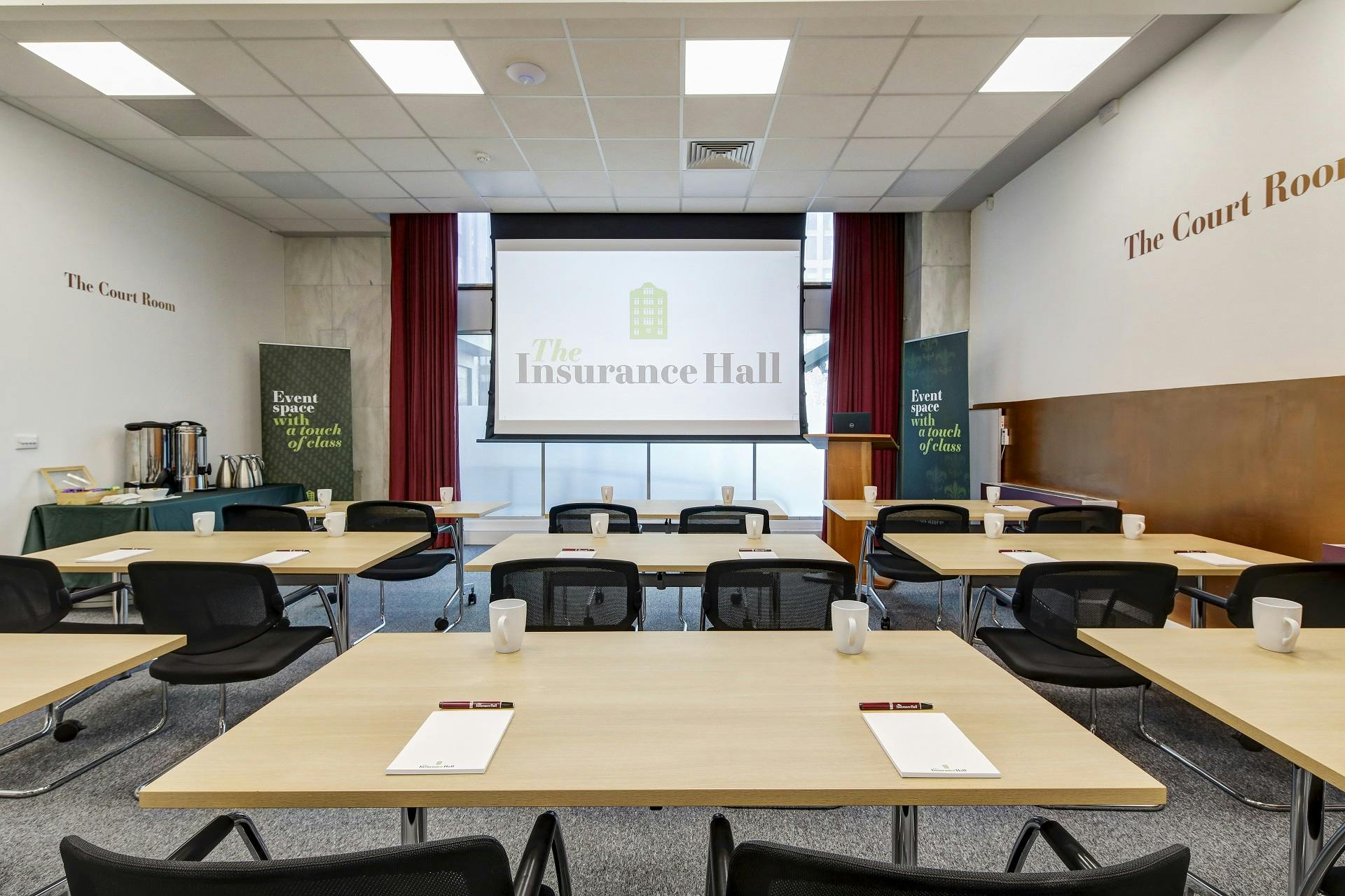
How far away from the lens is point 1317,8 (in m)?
2.84

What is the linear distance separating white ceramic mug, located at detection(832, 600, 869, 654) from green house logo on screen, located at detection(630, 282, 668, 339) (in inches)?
191

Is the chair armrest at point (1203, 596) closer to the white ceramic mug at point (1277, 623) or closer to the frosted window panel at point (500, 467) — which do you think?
the white ceramic mug at point (1277, 623)

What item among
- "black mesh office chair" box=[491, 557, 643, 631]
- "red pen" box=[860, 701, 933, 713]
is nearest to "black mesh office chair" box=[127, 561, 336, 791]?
"black mesh office chair" box=[491, 557, 643, 631]

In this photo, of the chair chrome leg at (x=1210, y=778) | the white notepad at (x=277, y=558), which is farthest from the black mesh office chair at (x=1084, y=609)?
the white notepad at (x=277, y=558)

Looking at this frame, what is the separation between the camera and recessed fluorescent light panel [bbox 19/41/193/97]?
11.4ft

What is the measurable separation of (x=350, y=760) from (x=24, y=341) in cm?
492

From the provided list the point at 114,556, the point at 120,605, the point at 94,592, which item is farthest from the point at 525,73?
the point at 120,605

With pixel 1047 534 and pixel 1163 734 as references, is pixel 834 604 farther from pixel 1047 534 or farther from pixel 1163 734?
pixel 1047 534

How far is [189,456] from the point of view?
16.3ft

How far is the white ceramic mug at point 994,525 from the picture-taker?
10.4ft

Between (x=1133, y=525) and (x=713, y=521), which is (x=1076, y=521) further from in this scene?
(x=713, y=521)

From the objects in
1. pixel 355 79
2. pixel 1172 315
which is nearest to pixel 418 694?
pixel 355 79

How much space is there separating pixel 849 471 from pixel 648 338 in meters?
2.41

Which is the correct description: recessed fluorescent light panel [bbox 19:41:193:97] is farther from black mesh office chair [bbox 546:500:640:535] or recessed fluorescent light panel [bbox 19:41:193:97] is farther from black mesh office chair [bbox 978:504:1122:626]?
black mesh office chair [bbox 978:504:1122:626]
